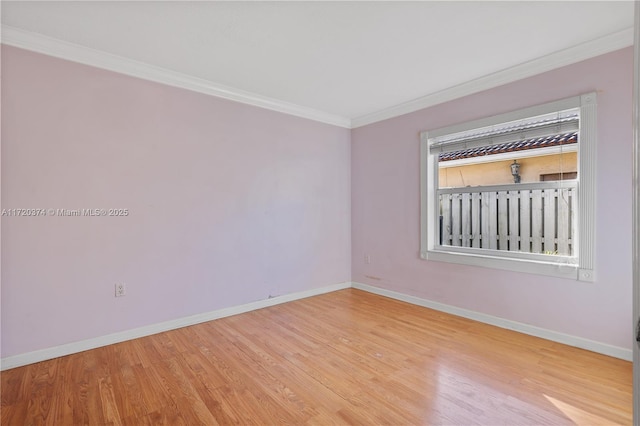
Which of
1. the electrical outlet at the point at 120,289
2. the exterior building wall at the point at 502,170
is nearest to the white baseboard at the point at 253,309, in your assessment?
the electrical outlet at the point at 120,289

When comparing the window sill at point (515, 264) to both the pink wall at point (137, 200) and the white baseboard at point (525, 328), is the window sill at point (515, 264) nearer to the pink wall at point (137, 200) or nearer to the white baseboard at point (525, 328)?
the white baseboard at point (525, 328)

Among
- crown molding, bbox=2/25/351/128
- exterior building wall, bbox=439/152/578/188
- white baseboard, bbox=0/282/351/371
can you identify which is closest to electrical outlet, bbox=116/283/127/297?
white baseboard, bbox=0/282/351/371

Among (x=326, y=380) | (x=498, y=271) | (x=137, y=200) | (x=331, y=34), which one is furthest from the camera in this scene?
(x=498, y=271)

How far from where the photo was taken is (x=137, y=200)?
9.34ft

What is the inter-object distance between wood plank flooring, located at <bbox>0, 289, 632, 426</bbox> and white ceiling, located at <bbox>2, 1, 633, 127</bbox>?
255cm

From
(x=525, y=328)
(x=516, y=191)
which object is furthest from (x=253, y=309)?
(x=516, y=191)

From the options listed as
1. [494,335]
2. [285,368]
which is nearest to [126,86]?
[285,368]

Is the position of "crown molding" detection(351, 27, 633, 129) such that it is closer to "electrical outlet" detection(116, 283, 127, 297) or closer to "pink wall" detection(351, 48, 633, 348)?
"pink wall" detection(351, 48, 633, 348)

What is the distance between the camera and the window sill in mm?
2582

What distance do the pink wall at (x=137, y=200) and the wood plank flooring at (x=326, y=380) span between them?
44cm

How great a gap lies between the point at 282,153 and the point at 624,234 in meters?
3.42

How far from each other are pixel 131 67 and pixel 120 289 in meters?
2.07

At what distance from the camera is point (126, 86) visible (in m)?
2.77

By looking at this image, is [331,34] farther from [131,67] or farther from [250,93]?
[131,67]
